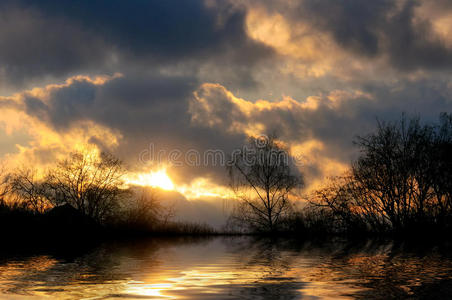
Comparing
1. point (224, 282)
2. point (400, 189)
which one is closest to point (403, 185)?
point (400, 189)

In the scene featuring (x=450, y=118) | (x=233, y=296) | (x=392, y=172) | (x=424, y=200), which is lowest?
(x=233, y=296)

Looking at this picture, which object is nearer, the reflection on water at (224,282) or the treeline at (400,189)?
the reflection on water at (224,282)

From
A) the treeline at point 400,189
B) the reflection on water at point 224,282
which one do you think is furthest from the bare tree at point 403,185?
the reflection on water at point 224,282

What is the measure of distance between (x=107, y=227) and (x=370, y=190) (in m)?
25.6

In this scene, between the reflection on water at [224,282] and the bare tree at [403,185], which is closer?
the reflection on water at [224,282]

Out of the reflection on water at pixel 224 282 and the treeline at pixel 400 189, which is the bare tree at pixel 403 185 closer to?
the treeline at pixel 400 189

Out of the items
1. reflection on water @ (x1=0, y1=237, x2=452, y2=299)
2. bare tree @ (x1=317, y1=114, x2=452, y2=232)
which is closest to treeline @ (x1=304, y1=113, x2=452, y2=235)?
bare tree @ (x1=317, y1=114, x2=452, y2=232)

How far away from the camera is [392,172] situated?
1575 inches

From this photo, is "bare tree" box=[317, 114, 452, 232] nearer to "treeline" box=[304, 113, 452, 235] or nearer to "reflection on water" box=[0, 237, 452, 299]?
"treeline" box=[304, 113, 452, 235]

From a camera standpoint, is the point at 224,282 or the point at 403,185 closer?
the point at 224,282

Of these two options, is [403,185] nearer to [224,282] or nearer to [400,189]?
[400,189]

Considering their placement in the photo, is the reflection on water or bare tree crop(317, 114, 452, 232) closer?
the reflection on water

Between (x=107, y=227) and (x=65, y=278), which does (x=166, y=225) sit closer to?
(x=107, y=227)

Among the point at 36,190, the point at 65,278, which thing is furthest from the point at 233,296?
the point at 36,190
